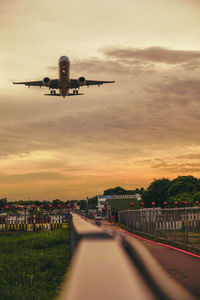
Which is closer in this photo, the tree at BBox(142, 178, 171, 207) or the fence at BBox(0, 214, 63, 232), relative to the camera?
the fence at BBox(0, 214, 63, 232)

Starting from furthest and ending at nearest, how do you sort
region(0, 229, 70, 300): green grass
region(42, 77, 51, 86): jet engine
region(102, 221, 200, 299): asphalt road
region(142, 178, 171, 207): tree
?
region(142, 178, 171, 207): tree, region(42, 77, 51, 86): jet engine, region(102, 221, 200, 299): asphalt road, region(0, 229, 70, 300): green grass

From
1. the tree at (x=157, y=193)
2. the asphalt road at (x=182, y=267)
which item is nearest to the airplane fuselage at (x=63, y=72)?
the asphalt road at (x=182, y=267)

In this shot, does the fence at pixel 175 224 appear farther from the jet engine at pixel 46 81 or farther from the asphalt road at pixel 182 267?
the jet engine at pixel 46 81

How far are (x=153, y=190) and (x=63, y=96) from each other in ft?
251

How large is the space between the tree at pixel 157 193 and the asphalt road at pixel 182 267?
10881cm

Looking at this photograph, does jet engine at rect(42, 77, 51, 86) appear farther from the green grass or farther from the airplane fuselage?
the green grass

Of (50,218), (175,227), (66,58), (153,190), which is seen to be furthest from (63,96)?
(153,190)

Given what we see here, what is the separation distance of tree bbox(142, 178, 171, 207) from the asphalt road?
109m

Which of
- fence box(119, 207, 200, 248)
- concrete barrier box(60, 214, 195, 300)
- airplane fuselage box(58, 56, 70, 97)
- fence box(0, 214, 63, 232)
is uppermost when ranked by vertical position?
airplane fuselage box(58, 56, 70, 97)

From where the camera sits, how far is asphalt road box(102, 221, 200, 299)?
9.04 metres

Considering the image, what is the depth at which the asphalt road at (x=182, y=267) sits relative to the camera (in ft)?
29.7

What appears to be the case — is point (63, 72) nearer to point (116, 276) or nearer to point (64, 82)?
point (64, 82)

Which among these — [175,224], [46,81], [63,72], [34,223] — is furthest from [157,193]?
[175,224]

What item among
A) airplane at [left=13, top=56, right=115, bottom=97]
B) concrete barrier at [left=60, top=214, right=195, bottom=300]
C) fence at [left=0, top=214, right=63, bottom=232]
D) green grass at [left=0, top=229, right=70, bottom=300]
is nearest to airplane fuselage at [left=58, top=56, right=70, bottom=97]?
airplane at [left=13, top=56, right=115, bottom=97]
